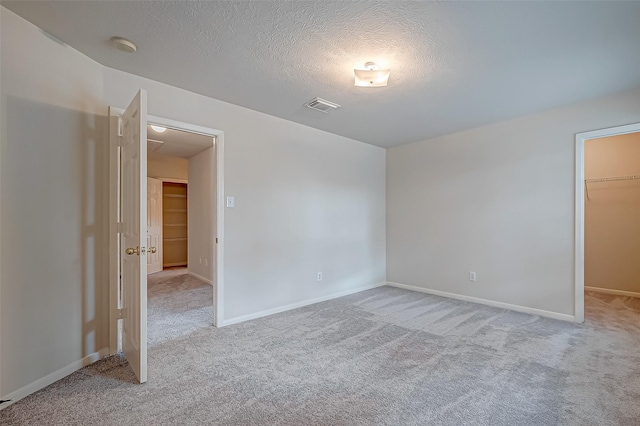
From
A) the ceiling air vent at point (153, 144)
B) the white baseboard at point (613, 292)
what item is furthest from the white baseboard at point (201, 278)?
the white baseboard at point (613, 292)

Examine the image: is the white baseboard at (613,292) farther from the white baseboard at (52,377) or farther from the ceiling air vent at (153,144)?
the ceiling air vent at (153,144)

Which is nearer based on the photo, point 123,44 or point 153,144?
point 123,44

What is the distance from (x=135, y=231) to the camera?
2.17 m

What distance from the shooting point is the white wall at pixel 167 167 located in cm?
648

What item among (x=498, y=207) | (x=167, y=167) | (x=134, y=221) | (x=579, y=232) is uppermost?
(x=167, y=167)

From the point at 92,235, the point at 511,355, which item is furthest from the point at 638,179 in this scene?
the point at 92,235

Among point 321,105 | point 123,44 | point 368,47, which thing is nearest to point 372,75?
point 368,47

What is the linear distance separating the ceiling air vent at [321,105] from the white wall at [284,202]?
609mm

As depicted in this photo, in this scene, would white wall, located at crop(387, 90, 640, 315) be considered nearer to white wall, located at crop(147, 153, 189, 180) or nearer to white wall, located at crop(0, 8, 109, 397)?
white wall, located at crop(0, 8, 109, 397)

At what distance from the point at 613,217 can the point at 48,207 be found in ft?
22.5

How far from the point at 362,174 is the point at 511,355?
3.18 m

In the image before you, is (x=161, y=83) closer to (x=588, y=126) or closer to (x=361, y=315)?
(x=361, y=315)

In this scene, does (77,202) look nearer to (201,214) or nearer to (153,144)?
(153,144)

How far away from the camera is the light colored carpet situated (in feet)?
5.79
